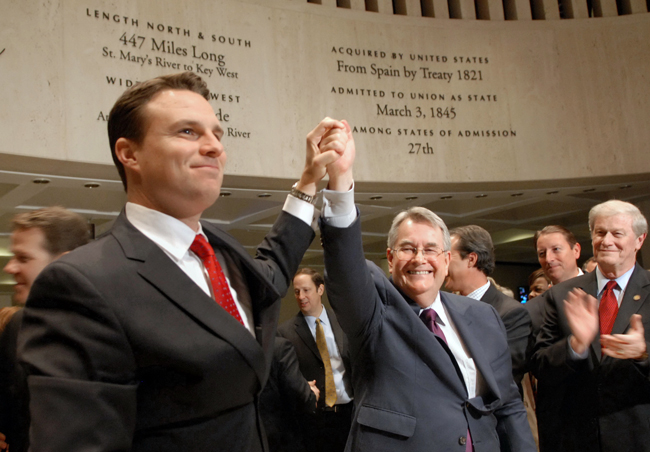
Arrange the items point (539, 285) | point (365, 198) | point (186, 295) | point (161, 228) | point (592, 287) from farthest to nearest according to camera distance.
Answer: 1. point (365, 198)
2. point (539, 285)
3. point (592, 287)
4. point (161, 228)
5. point (186, 295)

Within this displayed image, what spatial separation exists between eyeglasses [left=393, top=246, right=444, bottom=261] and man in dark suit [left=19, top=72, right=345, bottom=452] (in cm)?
83

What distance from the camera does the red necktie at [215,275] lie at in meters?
1.16

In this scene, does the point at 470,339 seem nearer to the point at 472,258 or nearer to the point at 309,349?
the point at 472,258

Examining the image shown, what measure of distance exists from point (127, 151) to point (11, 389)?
3.85 feet

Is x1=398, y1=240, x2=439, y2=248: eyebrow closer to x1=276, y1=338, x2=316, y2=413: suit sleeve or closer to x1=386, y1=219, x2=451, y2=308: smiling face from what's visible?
x1=386, y1=219, x2=451, y2=308: smiling face

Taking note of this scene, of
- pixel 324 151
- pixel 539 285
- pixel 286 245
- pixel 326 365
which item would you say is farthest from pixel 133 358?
pixel 539 285

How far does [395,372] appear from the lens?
1.89m

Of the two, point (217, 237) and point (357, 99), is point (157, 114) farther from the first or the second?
point (357, 99)

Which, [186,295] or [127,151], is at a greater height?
[127,151]

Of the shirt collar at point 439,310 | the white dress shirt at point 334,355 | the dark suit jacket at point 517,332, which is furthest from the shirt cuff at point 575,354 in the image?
the white dress shirt at point 334,355

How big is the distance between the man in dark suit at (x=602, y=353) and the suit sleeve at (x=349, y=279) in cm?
99

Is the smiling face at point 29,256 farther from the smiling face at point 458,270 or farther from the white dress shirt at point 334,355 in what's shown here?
the white dress shirt at point 334,355

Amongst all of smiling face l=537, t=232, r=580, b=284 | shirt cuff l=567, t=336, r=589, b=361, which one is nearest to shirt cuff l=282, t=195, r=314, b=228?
shirt cuff l=567, t=336, r=589, b=361

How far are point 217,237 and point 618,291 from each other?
222cm
